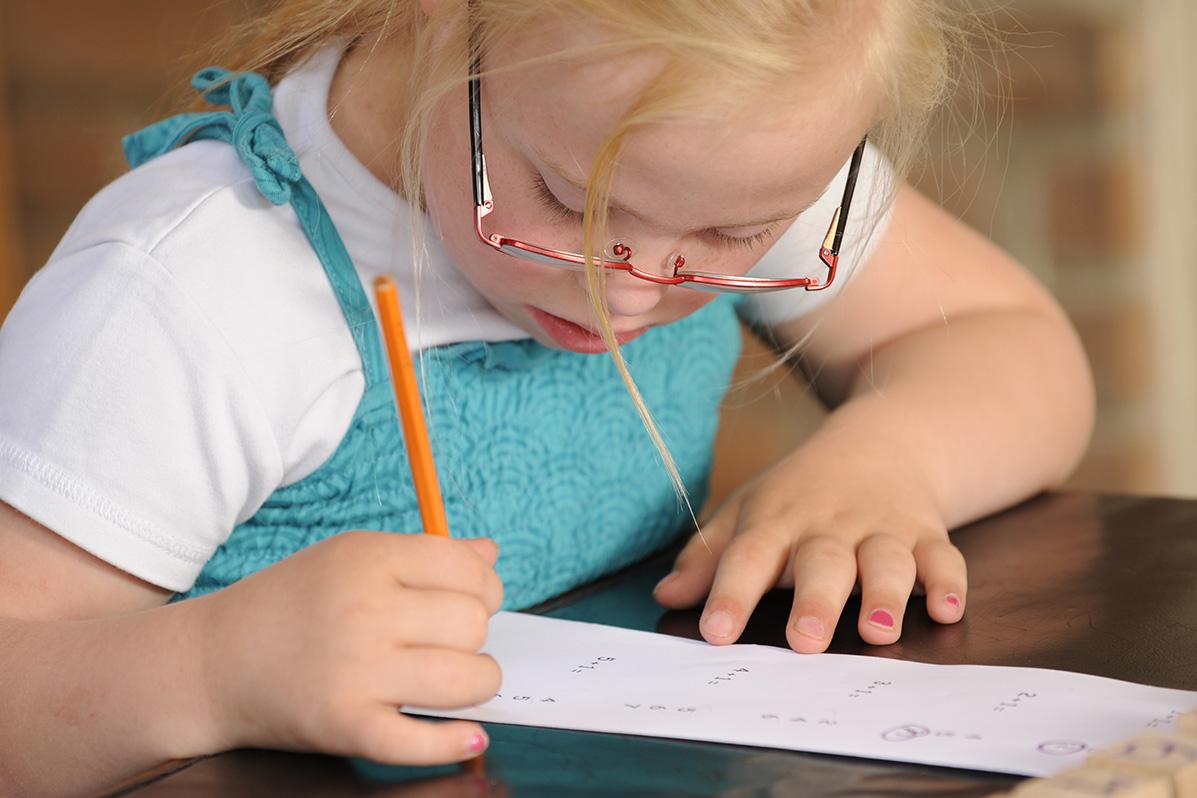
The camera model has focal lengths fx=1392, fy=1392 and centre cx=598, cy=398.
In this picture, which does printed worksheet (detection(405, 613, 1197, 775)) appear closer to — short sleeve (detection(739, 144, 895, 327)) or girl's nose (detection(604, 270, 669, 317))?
girl's nose (detection(604, 270, 669, 317))

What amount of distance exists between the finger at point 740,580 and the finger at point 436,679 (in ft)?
0.47

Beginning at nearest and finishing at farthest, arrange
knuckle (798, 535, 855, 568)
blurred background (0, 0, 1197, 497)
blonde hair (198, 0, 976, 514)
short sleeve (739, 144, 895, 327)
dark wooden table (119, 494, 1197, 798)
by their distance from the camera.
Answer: dark wooden table (119, 494, 1197, 798)
blonde hair (198, 0, 976, 514)
knuckle (798, 535, 855, 568)
short sleeve (739, 144, 895, 327)
blurred background (0, 0, 1197, 497)

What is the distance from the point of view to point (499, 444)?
0.78 metres

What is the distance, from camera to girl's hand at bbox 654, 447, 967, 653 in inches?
24.3

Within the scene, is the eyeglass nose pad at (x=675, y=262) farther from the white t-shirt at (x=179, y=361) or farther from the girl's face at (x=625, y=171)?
the white t-shirt at (x=179, y=361)

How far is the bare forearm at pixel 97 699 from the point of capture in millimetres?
517

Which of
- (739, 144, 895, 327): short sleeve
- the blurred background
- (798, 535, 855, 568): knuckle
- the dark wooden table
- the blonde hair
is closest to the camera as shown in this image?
the dark wooden table

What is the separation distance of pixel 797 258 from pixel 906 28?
27 cm

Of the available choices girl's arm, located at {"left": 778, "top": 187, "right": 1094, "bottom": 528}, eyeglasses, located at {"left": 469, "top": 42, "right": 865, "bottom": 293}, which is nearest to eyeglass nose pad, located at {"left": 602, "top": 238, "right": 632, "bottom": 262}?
eyeglasses, located at {"left": 469, "top": 42, "right": 865, "bottom": 293}

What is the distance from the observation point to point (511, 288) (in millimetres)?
683

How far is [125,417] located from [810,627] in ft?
1.03

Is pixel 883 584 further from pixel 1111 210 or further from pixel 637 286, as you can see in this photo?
pixel 1111 210

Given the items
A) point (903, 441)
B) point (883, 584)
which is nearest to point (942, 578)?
point (883, 584)

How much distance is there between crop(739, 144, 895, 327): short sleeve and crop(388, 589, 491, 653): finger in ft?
1.16
